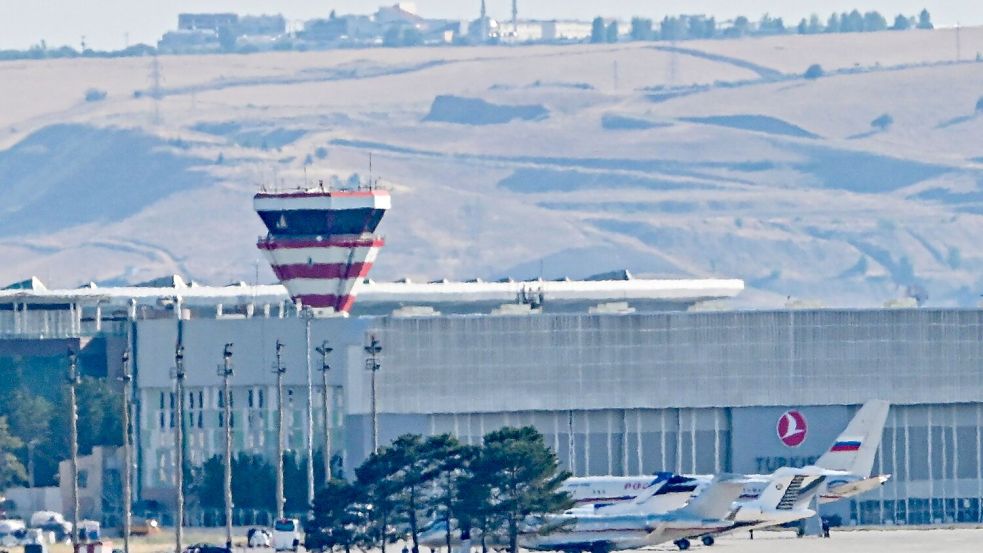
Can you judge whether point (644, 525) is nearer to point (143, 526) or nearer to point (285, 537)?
point (285, 537)

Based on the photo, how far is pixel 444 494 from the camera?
127 m

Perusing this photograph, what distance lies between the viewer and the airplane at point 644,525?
12756 centimetres

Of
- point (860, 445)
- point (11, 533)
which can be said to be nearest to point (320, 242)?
point (860, 445)

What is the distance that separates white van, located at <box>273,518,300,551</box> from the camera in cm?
13051

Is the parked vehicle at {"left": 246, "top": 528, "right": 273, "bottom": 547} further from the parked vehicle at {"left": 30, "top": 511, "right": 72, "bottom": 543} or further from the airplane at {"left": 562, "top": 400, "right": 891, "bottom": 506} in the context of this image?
the airplane at {"left": 562, "top": 400, "right": 891, "bottom": 506}

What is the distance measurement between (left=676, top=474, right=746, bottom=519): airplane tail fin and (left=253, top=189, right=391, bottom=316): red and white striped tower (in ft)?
158

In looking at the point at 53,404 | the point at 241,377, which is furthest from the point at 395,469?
the point at 53,404

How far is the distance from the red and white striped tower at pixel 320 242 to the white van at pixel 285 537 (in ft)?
135

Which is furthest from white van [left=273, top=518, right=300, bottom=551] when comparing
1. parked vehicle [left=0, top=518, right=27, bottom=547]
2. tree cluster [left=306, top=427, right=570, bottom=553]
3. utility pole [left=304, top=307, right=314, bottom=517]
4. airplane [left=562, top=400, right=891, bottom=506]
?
utility pole [left=304, top=307, right=314, bottom=517]

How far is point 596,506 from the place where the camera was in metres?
136

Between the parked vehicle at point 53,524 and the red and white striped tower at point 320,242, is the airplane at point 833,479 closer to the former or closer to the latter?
the parked vehicle at point 53,524

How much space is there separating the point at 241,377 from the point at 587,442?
1704cm

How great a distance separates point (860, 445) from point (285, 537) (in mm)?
30156

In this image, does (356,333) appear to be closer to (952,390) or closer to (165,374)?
Result: (165,374)
